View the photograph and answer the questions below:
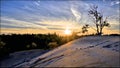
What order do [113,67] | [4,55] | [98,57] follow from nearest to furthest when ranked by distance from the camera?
[113,67], [98,57], [4,55]

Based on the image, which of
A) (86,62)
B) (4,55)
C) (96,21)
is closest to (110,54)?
(86,62)

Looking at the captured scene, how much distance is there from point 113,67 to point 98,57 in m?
1.01

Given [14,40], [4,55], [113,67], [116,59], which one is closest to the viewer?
[113,67]

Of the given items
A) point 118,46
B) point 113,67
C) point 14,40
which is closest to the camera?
point 113,67

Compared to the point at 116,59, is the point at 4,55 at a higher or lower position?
lower

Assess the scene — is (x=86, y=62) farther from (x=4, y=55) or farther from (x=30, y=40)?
(x=30, y=40)

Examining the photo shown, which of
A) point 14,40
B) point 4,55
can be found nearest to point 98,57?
point 4,55

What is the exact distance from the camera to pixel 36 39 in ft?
93.9

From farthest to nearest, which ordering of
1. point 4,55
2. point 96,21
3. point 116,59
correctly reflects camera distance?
point 96,21
point 4,55
point 116,59

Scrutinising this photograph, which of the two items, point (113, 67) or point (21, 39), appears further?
point (21, 39)

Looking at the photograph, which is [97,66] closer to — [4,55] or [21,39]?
[4,55]

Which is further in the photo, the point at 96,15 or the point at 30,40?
the point at 96,15

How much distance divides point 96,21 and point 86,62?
27994 mm

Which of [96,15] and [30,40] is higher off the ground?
[96,15]
